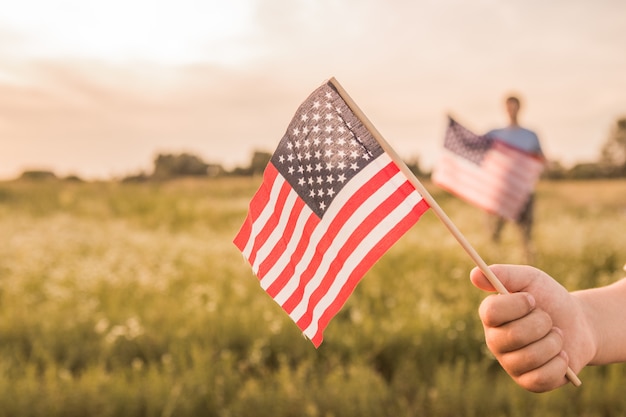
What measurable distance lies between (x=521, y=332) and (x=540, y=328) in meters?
0.06

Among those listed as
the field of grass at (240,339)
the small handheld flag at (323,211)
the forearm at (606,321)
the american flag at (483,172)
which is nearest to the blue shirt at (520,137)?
the american flag at (483,172)

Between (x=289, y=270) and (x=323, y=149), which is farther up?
(x=323, y=149)

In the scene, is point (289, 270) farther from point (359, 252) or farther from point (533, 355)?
point (533, 355)

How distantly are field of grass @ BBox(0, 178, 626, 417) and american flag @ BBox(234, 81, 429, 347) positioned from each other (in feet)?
7.49

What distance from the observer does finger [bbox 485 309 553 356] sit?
1.80 metres

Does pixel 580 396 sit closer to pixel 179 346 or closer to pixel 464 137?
pixel 179 346

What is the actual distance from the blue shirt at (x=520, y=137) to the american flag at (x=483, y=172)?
2.60ft

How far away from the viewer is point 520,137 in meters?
9.55

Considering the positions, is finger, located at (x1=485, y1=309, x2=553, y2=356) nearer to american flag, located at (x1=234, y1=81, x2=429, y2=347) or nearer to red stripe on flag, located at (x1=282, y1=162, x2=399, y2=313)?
american flag, located at (x1=234, y1=81, x2=429, y2=347)

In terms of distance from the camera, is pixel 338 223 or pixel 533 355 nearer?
pixel 533 355

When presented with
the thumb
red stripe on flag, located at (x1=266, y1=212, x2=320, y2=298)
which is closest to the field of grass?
red stripe on flag, located at (x1=266, y1=212, x2=320, y2=298)

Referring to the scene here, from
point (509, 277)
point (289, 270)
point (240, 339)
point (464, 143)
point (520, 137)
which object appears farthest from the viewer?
point (520, 137)

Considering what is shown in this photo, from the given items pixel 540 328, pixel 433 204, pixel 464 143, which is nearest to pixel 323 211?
pixel 433 204

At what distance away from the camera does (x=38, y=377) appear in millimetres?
5191
